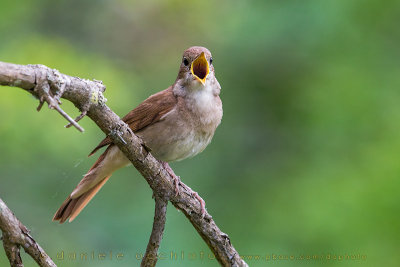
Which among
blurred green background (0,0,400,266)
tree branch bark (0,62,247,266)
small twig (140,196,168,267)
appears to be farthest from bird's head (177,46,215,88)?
blurred green background (0,0,400,266)

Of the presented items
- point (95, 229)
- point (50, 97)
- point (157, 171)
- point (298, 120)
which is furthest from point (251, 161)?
point (50, 97)

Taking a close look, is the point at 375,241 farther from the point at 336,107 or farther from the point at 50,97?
the point at 50,97

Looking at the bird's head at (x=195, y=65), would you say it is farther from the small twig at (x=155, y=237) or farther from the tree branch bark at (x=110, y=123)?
the small twig at (x=155, y=237)

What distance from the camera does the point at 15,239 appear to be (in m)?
3.08

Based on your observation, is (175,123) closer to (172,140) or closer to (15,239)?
(172,140)

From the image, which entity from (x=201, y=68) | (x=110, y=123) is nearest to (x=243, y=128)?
(x=201, y=68)

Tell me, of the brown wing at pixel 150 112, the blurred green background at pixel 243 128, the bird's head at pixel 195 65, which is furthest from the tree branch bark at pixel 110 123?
the blurred green background at pixel 243 128

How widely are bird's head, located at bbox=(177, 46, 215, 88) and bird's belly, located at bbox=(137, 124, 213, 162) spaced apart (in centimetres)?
34

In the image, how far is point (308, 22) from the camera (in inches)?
281

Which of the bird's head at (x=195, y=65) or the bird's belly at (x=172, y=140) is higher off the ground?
the bird's head at (x=195, y=65)

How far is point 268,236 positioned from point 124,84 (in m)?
1.94

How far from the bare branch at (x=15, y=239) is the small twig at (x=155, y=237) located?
79cm

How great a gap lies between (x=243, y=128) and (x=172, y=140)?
10.4ft

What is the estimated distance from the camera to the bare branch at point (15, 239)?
305cm
